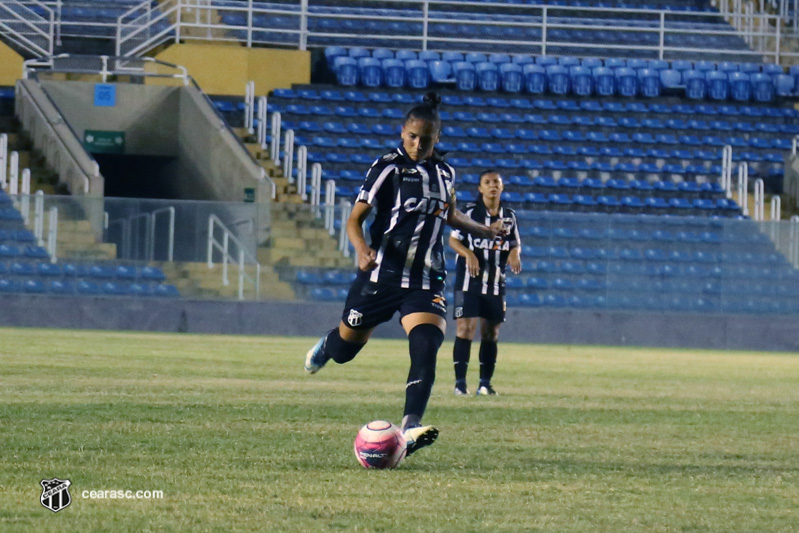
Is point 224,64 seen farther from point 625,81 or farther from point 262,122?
point 625,81

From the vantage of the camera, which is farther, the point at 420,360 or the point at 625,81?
the point at 625,81

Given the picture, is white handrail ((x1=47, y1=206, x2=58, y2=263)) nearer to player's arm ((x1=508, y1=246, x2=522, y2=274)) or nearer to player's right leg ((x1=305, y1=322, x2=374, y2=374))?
player's arm ((x1=508, y1=246, x2=522, y2=274))

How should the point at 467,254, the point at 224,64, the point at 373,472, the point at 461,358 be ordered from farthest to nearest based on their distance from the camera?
the point at 224,64 → the point at 461,358 → the point at 467,254 → the point at 373,472

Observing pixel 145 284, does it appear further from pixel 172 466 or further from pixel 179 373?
pixel 172 466

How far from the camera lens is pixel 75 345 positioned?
17875 mm

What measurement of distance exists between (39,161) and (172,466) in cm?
2263

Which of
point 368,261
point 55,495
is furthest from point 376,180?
point 55,495

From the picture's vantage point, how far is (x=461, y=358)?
12.7 m

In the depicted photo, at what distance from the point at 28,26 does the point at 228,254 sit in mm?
10019

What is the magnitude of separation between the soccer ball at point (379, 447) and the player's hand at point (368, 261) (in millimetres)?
930

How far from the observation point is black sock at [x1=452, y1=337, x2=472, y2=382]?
12617 mm

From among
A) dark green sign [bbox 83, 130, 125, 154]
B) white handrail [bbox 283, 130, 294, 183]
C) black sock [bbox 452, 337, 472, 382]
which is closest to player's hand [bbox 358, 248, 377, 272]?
black sock [bbox 452, 337, 472, 382]

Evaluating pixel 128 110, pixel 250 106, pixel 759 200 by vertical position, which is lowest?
pixel 759 200

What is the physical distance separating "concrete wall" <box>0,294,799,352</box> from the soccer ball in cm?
1742
